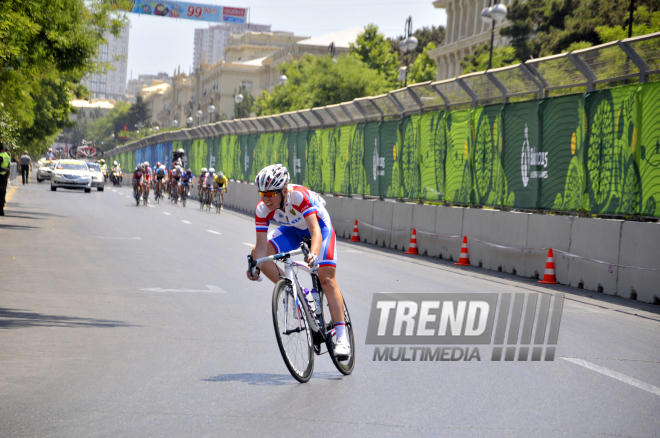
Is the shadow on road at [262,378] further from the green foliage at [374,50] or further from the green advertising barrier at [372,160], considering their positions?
the green foliage at [374,50]

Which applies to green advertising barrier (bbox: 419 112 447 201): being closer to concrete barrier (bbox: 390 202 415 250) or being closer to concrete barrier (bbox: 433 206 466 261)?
concrete barrier (bbox: 390 202 415 250)

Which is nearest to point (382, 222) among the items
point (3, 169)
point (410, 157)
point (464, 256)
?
point (410, 157)

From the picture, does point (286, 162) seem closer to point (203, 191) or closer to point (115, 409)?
point (203, 191)

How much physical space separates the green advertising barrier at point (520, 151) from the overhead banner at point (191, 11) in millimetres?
41586

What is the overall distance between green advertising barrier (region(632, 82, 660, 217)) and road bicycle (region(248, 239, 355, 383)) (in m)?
7.06

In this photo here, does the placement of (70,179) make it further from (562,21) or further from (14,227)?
(14,227)

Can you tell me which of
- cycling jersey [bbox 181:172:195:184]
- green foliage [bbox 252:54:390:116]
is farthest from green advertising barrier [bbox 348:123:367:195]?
green foliage [bbox 252:54:390:116]

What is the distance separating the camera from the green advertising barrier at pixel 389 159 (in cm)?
2228

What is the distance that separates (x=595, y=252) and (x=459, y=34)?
6716 centimetres

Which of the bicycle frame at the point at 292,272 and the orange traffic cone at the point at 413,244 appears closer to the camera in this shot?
the bicycle frame at the point at 292,272

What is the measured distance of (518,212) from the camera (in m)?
15.9

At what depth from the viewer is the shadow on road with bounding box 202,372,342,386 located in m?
6.25

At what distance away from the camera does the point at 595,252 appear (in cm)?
1317

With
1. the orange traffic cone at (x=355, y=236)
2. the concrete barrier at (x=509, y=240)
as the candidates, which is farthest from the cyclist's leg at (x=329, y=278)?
the orange traffic cone at (x=355, y=236)
